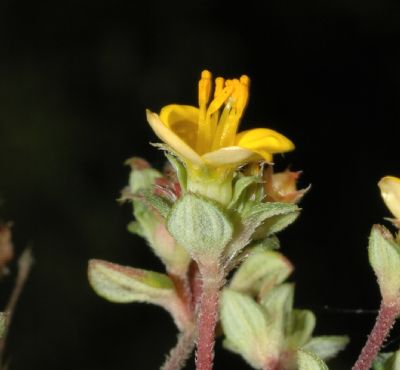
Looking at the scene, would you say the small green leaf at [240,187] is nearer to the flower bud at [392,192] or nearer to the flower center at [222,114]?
the flower center at [222,114]

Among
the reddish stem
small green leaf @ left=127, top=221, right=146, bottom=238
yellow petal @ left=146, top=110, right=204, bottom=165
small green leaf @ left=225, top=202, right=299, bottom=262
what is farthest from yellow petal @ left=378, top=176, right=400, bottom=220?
small green leaf @ left=127, top=221, right=146, bottom=238

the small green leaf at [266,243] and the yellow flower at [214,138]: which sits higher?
the yellow flower at [214,138]

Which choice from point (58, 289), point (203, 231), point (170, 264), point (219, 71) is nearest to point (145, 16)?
point (219, 71)

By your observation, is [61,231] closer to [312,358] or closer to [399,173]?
[399,173]

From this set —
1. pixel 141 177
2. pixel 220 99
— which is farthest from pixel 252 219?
pixel 141 177

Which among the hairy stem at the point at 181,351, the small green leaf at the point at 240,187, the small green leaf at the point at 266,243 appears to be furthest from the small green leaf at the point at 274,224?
the hairy stem at the point at 181,351

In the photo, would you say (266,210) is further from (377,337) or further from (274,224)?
(377,337)
